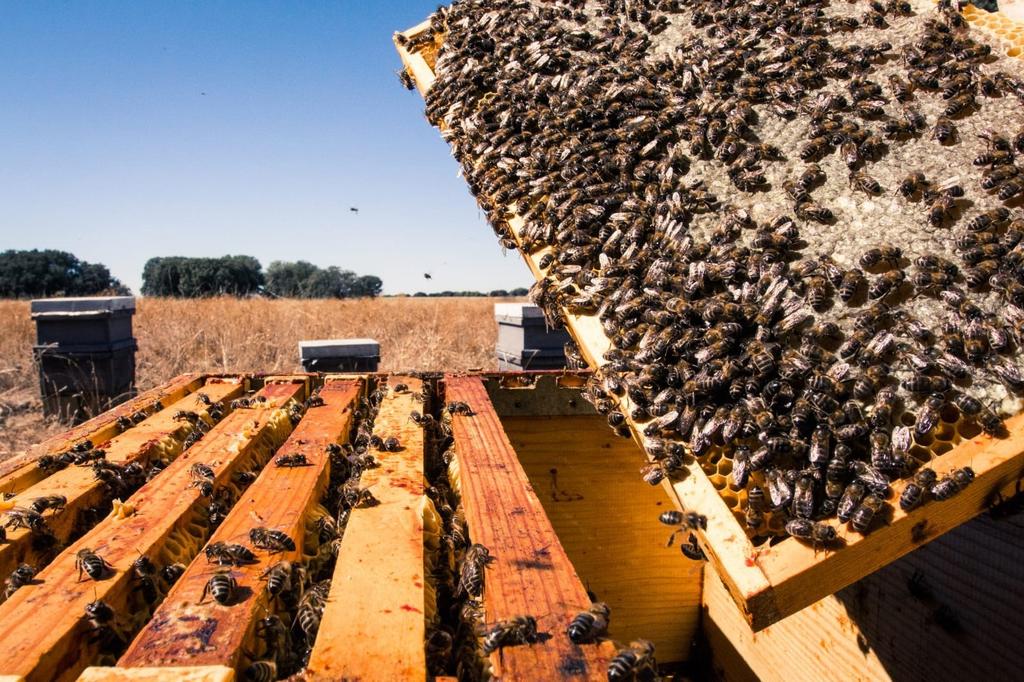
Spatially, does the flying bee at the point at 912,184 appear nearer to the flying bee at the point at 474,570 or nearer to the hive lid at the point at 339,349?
the flying bee at the point at 474,570

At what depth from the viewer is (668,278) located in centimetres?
270

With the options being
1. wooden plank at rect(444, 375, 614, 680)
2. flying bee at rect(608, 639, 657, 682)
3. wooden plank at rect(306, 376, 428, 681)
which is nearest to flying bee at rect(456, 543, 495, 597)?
wooden plank at rect(444, 375, 614, 680)

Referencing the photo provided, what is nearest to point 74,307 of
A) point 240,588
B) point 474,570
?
point 240,588

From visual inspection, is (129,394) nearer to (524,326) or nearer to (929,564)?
(524,326)

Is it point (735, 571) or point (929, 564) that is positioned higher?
point (735, 571)

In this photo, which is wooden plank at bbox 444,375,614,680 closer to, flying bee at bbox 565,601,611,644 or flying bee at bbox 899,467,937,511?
flying bee at bbox 565,601,611,644

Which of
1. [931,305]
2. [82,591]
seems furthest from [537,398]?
[82,591]

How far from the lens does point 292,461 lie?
2898 millimetres

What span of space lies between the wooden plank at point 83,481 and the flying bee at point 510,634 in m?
1.77

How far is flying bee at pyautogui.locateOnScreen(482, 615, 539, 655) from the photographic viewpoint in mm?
1621

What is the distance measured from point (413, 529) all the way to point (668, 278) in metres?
1.43

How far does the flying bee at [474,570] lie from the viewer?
1921 mm

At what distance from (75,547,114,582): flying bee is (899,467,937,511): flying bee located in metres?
2.41

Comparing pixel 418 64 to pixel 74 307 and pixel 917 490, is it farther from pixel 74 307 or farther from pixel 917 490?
pixel 74 307
